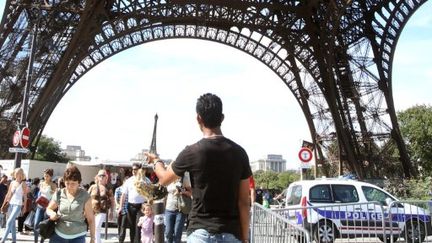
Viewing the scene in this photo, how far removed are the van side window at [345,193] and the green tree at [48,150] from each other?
59810mm

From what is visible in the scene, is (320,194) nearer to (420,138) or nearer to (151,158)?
(151,158)

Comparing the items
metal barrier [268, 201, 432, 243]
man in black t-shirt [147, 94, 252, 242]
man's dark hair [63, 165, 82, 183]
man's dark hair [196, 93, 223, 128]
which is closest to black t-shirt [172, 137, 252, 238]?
man in black t-shirt [147, 94, 252, 242]

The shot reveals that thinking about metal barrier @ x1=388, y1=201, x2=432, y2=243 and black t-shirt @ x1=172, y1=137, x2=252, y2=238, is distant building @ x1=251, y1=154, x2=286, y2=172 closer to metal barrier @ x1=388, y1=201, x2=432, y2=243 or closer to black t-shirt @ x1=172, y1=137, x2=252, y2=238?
metal barrier @ x1=388, y1=201, x2=432, y2=243

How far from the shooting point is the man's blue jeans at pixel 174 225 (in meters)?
9.12

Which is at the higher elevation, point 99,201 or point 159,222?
point 99,201

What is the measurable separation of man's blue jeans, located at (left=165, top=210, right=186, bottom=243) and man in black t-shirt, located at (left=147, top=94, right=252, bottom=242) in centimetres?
567

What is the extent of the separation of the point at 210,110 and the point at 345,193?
9697 millimetres

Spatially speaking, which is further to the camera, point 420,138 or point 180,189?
point 420,138

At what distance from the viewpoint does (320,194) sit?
12461 mm

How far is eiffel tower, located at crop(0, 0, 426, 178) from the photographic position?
22719 millimetres

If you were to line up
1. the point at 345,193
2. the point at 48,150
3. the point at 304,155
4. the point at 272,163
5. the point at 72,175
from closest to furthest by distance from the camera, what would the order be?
the point at 72,175, the point at 345,193, the point at 304,155, the point at 48,150, the point at 272,163

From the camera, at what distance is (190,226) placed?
3.48m

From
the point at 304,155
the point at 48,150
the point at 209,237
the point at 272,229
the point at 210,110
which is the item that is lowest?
the point at 272,229

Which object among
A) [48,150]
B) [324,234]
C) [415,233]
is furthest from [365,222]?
[48,150]
